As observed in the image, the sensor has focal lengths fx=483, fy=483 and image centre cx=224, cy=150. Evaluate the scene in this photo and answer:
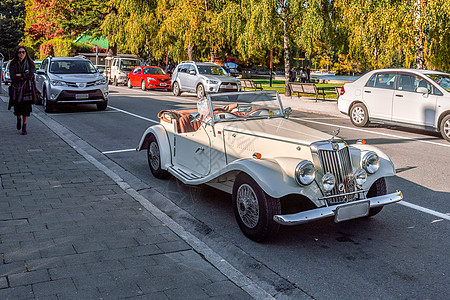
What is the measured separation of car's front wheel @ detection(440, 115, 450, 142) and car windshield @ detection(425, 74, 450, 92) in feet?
2.89

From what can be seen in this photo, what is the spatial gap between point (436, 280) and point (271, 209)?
1575mm

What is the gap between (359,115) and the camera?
14328mm

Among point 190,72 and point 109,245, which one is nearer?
point 109,245

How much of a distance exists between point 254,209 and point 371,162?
Answer: 4.71 feet

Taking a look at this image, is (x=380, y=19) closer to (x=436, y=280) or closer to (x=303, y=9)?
(x=303, y=9)

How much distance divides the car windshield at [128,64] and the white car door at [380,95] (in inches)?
977

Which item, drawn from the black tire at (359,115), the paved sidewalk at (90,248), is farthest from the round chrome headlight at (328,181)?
the black tire at (359,115)

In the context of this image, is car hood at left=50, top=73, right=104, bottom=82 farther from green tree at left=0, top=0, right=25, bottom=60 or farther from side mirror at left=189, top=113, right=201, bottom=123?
green tree at left=0, top=0, right=25, bottom=60

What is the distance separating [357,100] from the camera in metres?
14.4

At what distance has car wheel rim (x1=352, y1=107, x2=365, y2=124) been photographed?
14239 millimetres

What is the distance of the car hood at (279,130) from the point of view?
5.25m

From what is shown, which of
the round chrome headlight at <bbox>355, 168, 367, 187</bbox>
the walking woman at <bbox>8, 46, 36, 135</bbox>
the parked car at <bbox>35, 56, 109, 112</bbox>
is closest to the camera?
the round chrome headlight at <bbox>355, 168, 367, 187</bbox>


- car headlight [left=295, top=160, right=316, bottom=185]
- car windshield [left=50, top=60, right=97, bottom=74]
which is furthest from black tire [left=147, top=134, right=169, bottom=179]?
car windshield [left=50, top=60, right=97, bottom=74]

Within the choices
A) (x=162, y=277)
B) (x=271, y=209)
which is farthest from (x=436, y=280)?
(x=162, y=277)
